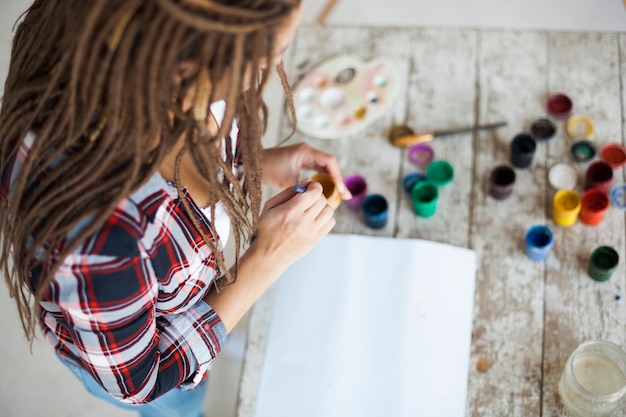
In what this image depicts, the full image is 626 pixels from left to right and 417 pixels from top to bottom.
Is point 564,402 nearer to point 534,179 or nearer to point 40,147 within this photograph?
point 534,179

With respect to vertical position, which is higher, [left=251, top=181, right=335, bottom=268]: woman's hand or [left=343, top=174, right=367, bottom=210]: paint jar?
[left=251, top=181, right=335, bottom=268]: woman's hand

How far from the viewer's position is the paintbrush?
1.42 m

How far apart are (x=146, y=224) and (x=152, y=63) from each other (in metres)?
0.21

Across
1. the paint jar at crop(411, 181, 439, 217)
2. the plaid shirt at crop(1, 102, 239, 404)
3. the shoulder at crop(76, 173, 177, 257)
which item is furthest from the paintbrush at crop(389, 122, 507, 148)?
the shoulder at crop(76, 173, 177, 257)

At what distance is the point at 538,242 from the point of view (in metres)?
1.27

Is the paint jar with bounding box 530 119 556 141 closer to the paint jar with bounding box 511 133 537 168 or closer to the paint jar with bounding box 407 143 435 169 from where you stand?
the paint jar with bounding box 511 133 537 168

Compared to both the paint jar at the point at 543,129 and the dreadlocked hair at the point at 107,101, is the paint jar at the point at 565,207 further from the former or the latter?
the dreadlocked hair at the point at 107,101

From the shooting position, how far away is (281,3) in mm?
710

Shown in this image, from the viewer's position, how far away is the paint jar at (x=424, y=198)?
132cm

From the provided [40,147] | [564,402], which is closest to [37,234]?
[40,147]

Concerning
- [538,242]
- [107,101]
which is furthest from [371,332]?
[107,101]

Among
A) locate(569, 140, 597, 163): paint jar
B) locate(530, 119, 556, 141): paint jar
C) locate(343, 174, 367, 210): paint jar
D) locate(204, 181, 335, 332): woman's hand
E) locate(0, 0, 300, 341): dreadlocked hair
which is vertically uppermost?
locate(0, 0, 300, 341): dreadlocked hair

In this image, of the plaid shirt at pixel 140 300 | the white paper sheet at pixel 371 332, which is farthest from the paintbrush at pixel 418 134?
the plaid shirt at pixel 140 300

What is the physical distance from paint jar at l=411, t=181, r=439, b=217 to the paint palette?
21 cm
